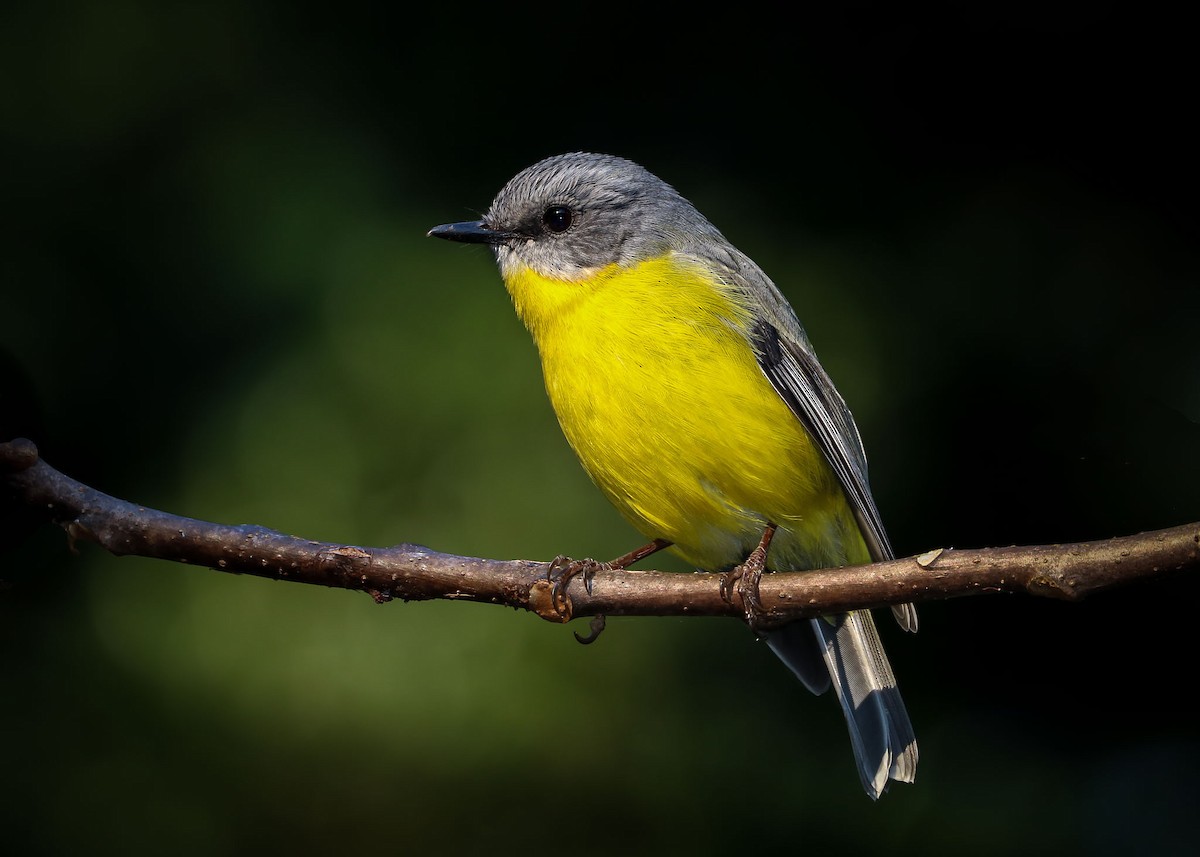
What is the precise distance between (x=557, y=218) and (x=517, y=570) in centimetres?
120

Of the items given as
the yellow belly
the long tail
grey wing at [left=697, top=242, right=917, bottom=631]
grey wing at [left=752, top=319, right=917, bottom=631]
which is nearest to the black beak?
the yellow belly

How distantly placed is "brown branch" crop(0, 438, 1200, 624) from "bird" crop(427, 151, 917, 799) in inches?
4.3

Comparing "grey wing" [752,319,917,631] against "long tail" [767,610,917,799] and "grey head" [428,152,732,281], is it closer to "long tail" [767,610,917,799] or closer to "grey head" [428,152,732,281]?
"long tail" [767,610,917,799]

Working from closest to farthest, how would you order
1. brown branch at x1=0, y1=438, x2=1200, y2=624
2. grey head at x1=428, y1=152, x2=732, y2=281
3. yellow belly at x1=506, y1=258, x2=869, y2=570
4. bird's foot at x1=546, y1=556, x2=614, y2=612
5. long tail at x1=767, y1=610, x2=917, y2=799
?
1. brown branch at x1=0, y1=438, x2=1200, y2=624
2. bird's foot at x1=546, y1=556, x2=614, y2=612
3. yellow belly at x1=506, y1=258, x2=869, y2=570
4. long tail at x1=767, y1=610, x2=917, y2=799
5. grey head at x1=428, y1=152, x2=732, y2=281

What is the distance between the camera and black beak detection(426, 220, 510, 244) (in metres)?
3.05

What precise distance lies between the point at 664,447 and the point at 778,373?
1.40 ft

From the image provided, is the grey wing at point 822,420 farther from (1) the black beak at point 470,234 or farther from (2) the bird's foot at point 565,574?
(1) the black beak at point 470,234

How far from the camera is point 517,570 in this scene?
221cm

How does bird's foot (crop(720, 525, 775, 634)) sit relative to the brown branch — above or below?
below

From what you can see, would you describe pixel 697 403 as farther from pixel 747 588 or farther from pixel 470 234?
pixel 470 234

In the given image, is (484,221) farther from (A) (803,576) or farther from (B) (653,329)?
(A) (803,576)

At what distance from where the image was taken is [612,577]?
2.30 metres

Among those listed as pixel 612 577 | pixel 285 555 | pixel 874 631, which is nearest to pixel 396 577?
pixel 285 555

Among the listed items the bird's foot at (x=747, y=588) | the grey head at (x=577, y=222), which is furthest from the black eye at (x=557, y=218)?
the bird's foot at (x=747, y=588)
